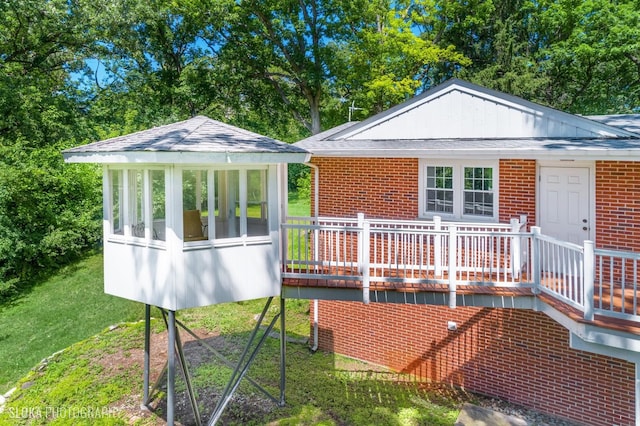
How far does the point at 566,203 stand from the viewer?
27.4 feet

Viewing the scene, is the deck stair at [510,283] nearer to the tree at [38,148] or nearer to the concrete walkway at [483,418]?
the concrete walkway at [483,418]

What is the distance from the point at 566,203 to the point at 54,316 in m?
14.5

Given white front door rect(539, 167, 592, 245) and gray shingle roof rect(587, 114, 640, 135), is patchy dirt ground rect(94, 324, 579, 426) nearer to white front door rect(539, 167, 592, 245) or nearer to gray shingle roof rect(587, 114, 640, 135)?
white front door rect(539, 167, 592, 245)

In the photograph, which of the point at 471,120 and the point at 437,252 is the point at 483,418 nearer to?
the point at 437,252

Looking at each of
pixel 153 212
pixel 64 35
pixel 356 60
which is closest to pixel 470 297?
pixel 153 212

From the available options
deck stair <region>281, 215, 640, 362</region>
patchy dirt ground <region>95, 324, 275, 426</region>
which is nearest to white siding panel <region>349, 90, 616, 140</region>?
deck stair <region>281, 215, 640, 362</region>

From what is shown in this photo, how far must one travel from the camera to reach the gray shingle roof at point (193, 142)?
6820mm

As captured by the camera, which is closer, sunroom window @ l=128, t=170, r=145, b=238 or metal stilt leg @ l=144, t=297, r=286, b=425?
sunroom window @ l=128, t=170, r=145, b=238

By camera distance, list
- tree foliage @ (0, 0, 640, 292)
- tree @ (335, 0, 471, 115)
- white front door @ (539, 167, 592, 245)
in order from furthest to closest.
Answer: tree @ (335, 0, 471, 115) → tree foliage @ (0, 0, 640, 292) → white front door @ (539, 167, 592, 245)

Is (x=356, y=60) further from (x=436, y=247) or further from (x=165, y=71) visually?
(x=436, y=247)

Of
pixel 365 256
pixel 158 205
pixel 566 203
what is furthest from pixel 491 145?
pixel 158 205

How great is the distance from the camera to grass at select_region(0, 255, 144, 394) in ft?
38.4

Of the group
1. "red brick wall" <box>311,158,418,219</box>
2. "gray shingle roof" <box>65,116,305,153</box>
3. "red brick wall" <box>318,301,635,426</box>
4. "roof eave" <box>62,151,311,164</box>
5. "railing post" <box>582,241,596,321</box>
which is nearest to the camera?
"railing post" <box>582,241,596,321</box>

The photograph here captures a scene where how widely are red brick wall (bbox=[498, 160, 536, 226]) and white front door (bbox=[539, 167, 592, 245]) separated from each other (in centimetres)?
17
